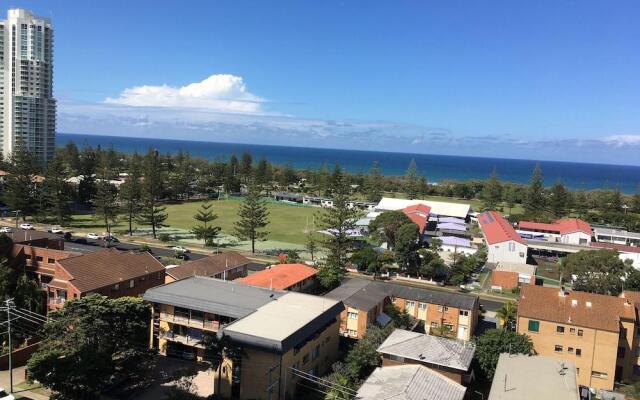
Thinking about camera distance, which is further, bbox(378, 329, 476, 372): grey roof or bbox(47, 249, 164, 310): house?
bbox(47, 249, 164, 310): house

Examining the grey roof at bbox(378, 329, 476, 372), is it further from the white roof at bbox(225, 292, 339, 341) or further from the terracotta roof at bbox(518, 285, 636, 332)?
the terracotta roof at bbox(518, 285, 636, 332)

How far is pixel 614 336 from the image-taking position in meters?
22.1

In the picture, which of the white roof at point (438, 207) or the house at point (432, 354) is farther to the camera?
the white roof at point (438, 207)

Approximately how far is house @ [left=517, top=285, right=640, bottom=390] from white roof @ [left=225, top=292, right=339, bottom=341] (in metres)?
9.87

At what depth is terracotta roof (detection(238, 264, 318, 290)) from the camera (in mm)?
27609

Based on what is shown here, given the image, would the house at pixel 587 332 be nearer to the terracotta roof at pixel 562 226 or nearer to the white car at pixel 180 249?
the white car at pixel 180 249

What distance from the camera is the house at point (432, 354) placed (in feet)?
60.8


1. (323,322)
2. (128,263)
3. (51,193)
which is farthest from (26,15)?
(323,322)

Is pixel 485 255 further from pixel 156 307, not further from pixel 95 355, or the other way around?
pixel 95 355

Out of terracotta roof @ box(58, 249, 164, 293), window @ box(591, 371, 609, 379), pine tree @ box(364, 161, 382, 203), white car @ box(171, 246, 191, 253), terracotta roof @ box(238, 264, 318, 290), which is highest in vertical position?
pine tree @ box(364, 161, 382, 203)

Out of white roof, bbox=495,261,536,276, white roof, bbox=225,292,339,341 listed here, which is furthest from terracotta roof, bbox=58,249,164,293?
white roof, bbox=495,261,536,276

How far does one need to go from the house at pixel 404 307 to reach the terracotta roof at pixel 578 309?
3.68 meters

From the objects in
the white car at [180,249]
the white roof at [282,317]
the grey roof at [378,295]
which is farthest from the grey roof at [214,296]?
the white car at [180,249]

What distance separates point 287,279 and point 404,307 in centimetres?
686
